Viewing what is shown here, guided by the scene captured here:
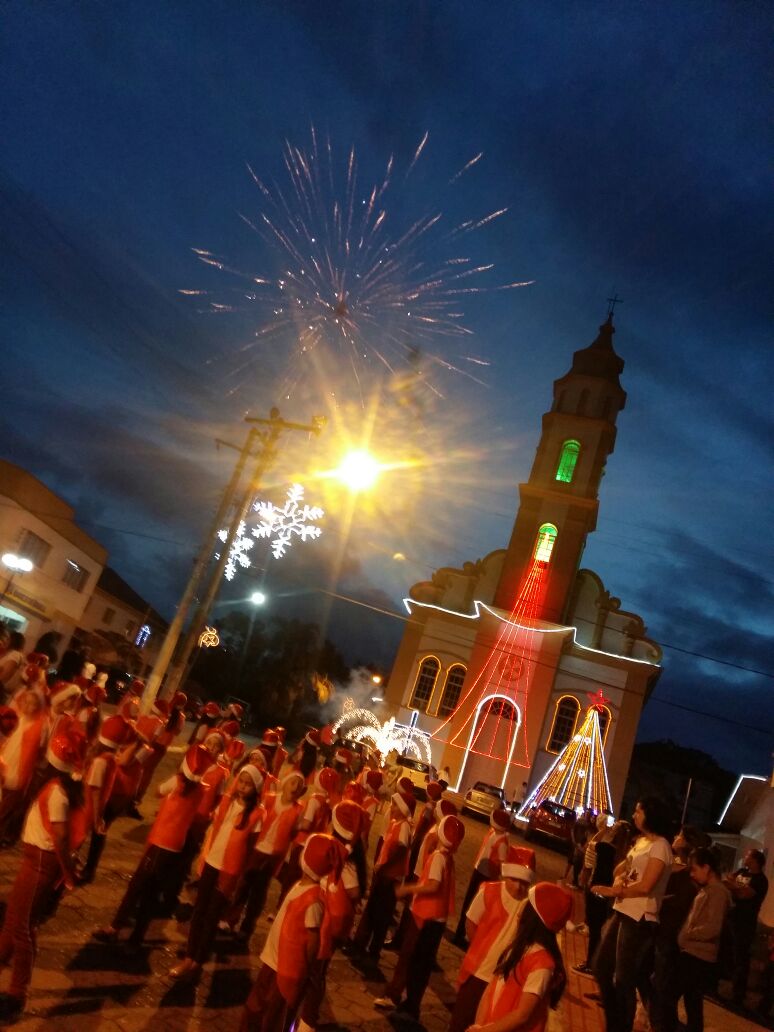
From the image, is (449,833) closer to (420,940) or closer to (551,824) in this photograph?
(420,940)

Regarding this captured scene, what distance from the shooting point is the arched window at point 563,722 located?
2991 cm

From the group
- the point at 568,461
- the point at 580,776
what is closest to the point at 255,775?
the point at 580,776

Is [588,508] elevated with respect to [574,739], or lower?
elevated

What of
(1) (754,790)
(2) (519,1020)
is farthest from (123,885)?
(1) (754,790)

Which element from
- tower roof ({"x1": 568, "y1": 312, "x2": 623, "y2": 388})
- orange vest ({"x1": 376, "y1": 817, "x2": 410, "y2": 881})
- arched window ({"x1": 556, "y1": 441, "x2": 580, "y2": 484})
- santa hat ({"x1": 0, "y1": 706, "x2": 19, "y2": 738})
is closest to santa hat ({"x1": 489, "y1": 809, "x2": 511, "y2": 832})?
orange vest ({"x1": 376, "y1": 817, "x2": 410, "y2": 881})

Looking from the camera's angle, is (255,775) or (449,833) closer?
(255,775)

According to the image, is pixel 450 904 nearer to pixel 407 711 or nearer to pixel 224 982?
pixel 224 982

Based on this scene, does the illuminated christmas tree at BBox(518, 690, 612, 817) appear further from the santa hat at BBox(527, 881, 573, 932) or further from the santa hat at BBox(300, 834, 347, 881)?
the santa hat at BBox(527, 881, 573, 932)

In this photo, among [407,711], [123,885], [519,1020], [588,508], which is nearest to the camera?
[519,1020]

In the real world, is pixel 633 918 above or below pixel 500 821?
below

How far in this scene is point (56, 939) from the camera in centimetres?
520

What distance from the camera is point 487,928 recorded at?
4422 mm

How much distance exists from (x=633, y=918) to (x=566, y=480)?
30221 millimetres

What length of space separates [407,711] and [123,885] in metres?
24.7
